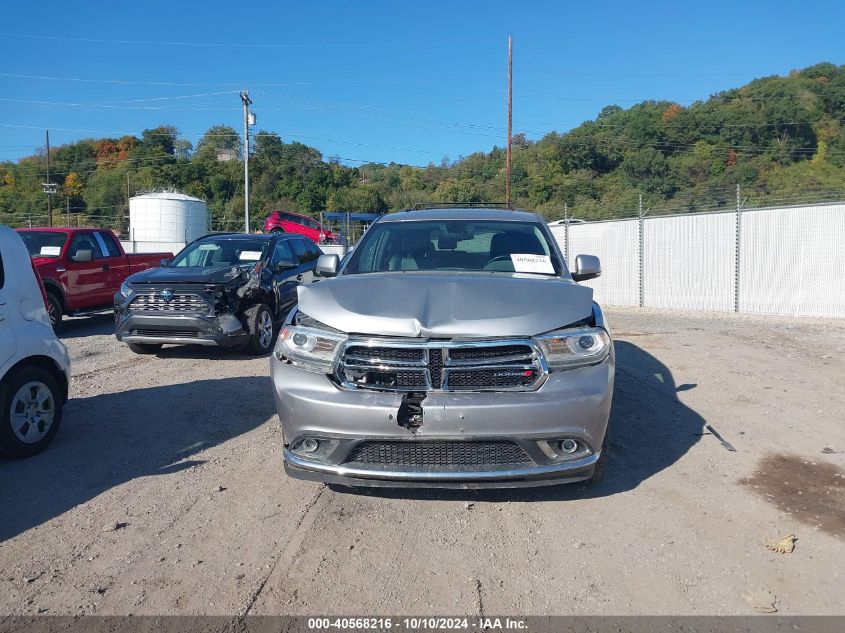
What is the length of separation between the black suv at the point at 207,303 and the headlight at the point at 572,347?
18.6 feet

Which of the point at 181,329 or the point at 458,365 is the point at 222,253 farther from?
the point at 458,365

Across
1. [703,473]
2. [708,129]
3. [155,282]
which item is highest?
[708,129]

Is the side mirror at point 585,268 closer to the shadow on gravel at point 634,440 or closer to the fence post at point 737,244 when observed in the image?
the shadow on gravel at point 634,440

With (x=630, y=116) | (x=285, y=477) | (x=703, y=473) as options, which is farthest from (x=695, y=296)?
(x=630, y=116)

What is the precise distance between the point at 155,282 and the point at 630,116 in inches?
2299

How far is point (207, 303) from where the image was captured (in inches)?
327

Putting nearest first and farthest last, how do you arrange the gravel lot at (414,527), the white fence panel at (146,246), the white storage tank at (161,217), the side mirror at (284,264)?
the gravel lot at (414,527) → the side mirror at (284,264) → the white fence panel at (146,246) → the white storage tank at (161,217)

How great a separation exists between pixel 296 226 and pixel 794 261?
22465 millimetres

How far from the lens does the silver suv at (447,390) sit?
3461mm

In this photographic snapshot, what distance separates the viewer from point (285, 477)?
4441 millimetres

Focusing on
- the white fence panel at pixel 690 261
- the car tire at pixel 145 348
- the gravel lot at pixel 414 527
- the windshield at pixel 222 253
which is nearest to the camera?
the gravel lot at pixel 414 527

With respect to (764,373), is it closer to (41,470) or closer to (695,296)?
(41,470)

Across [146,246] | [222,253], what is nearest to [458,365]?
[222,253]

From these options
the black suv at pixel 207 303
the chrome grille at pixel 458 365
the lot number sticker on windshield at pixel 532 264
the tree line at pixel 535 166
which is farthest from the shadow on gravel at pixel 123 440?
the tree line at pixel 535 166
